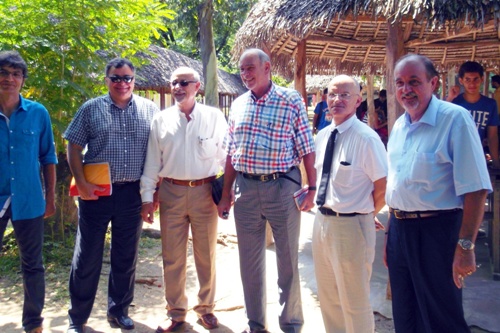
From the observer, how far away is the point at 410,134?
2.94 meters

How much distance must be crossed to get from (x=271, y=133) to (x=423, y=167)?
4.16 ft

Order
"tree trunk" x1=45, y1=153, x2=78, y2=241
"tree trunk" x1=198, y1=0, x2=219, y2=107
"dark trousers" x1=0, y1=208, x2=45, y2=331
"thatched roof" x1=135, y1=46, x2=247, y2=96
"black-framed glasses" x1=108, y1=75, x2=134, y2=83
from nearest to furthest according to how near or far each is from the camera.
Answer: "dark trousers" x1=0, y1=208, x2=45, y2=331 < "black-framed glasses" x1=108, y1=75, x2=134, y2=83 < "tree trunk" x1=45, y1=153, x2=78, y2=241 < "tree trunk" x1=198, y1=0, x2=219, y2=107 < "thatched roof" x1=135, y1=46, x2=247, y2=96

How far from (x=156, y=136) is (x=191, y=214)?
25.8 inches

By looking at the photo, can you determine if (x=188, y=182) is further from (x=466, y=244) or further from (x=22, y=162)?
(x=466, y=244)

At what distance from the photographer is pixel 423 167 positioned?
110 inches

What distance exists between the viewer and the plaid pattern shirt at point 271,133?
3.76 metres

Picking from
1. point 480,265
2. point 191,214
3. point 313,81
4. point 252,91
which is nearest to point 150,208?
point 191,214

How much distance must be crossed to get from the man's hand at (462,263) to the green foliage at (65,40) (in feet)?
13.7

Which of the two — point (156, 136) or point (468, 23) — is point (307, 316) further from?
point (468, 23)

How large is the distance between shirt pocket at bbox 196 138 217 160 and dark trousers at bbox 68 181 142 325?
56 cm

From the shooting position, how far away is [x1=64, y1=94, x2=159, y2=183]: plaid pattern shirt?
13.0ft

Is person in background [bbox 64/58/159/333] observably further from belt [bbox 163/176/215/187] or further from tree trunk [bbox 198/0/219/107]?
tree trunk [bbox 198/0/219/107]

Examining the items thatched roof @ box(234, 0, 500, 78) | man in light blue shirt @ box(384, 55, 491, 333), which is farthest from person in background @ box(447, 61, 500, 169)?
man in light blue shirt @ box(384, 55, 491, 333)

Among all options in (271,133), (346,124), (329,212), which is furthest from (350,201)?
(271,133)
